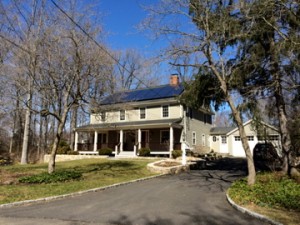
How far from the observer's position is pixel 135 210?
7.54 metres

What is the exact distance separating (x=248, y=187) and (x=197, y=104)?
7.13 metres

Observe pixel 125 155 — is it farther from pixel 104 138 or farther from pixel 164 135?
pixel 104 138

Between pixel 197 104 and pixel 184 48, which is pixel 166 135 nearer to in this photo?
pixel 197 104

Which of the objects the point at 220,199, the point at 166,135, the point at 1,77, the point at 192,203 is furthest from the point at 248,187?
the point at 166,135

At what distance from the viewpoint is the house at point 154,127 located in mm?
26922

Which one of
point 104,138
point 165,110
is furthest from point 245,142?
point 104,138

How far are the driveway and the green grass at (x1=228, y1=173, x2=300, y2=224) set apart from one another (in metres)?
0.49

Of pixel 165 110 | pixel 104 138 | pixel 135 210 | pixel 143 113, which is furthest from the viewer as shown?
pixel 104 138

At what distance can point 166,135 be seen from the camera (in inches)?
1122

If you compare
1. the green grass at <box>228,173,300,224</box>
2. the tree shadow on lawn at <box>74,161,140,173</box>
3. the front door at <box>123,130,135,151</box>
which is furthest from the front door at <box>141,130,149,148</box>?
the green grass at <box>228,173,300,224</box>

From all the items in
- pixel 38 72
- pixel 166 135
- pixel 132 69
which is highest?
pixel 132 69

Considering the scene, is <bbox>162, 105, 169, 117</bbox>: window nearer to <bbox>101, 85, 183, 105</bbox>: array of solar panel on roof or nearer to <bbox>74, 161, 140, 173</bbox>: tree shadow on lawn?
<bbox>101, 85, 183, 105</bbox>: array of solar panel on roof

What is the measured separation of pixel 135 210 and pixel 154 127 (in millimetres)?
19619

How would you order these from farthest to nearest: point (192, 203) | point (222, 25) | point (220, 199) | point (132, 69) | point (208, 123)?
point (132, 69) → point (208, 123) → point (222, 25) → point (220, 199) → point (192, 203)
